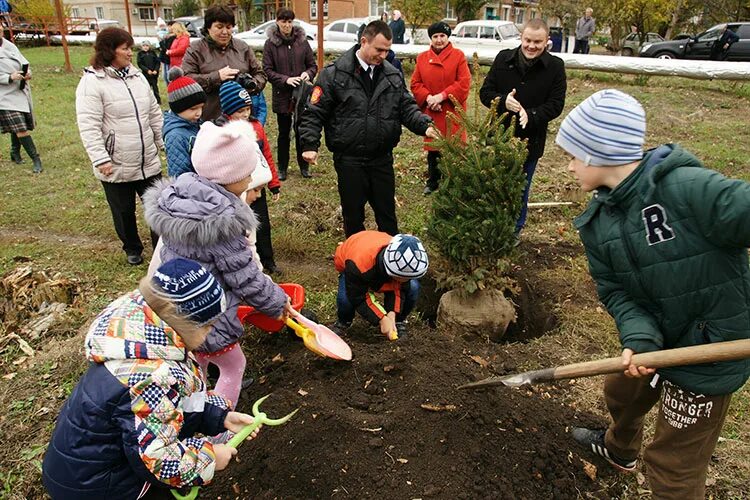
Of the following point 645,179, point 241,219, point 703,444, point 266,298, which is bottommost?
point 703,444

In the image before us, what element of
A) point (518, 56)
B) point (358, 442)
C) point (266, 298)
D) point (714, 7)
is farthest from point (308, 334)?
point (714, 7)

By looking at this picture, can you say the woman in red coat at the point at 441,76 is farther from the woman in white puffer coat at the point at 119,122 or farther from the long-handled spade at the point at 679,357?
the long-handled spade at the point at 679,357

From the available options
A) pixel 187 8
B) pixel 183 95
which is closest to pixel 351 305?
pixel 183 95

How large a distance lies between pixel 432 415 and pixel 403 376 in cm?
39

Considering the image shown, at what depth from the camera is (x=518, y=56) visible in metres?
4.86

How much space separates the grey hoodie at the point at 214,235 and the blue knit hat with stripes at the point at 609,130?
64.6 inches

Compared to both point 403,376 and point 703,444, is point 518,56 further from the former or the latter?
point 703,444

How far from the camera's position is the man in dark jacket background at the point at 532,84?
15.4ft

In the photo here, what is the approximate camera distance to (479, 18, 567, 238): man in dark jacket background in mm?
4707

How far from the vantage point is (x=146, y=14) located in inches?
1750

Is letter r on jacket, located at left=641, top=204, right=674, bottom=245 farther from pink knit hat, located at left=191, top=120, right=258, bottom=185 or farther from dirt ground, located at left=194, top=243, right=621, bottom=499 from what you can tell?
pink knit hat, located at left=191, top=120, right=258, bottom=185

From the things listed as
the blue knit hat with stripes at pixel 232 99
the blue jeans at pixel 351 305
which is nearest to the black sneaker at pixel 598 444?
the blue jeans at pixel 351 305

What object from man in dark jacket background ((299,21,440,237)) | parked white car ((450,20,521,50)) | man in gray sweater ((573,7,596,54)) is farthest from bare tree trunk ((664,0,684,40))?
man in dark jacket background ((299,21,440,237))

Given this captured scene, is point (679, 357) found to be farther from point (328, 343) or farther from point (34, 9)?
point (34, 9)
